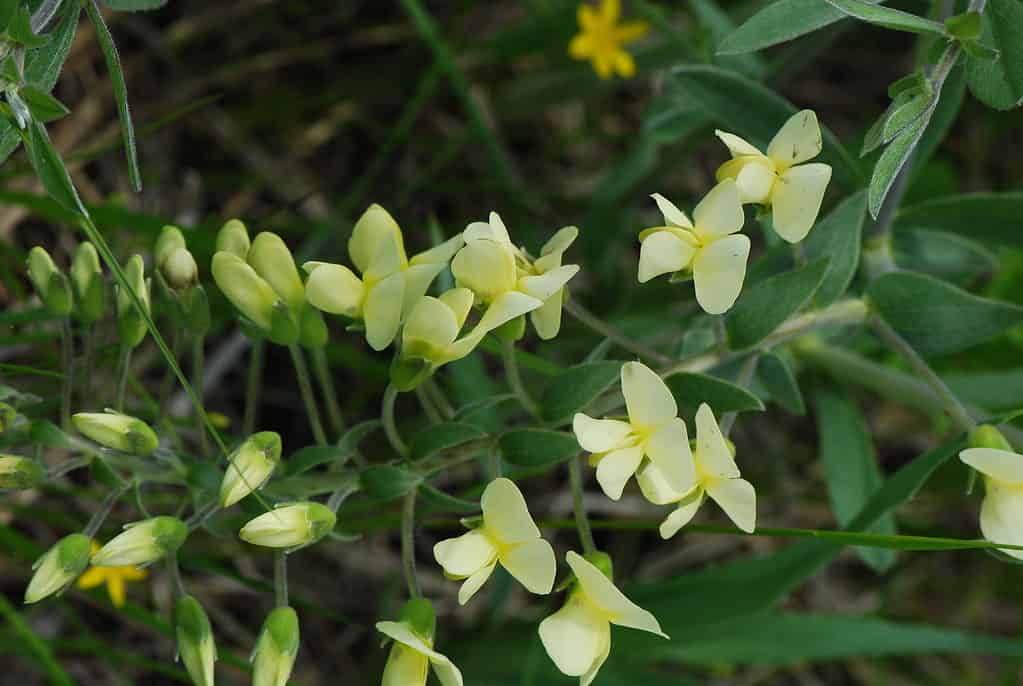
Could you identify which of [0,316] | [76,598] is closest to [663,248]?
[0,316]

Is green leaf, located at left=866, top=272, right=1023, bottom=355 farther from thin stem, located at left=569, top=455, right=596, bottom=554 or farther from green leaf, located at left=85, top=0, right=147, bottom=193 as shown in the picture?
green leaf, located at left=85, top=0, right=147, bottom=193

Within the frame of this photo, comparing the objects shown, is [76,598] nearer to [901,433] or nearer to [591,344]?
[591,344]

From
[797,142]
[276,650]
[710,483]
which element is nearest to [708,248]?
[797,142]

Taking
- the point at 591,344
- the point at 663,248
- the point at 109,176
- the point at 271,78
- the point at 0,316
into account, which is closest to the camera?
the point at 663,248

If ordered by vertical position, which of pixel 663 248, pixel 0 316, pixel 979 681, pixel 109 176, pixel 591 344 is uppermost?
pixel 663 248

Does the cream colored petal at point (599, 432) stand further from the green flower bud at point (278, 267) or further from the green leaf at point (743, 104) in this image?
the green leaf at point (743, 104)

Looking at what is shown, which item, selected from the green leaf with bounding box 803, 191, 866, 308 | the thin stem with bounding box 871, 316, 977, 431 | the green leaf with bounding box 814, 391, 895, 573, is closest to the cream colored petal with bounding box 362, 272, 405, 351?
the green leaf with bounding box 803, 191, 866, 308
